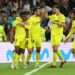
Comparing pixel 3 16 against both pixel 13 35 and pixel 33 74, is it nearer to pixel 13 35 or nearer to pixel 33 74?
pixel 13 35

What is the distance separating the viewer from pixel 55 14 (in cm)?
1552

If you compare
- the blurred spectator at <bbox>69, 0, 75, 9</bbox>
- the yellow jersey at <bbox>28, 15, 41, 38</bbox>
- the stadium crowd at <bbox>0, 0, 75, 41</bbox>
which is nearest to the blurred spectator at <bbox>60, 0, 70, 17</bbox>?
the stadium crowd at <bbox>0, 0, 75, 41</bbox>

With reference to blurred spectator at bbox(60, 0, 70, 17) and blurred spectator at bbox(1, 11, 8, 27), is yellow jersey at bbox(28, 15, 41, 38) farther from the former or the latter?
blurred spectator at bbox(60, 0, 70, 17)

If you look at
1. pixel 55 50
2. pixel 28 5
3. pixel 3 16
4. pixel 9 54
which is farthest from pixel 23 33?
pixel 28 5

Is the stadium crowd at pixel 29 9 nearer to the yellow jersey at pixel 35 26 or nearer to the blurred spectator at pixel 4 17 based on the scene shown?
the blurred spectator at pixel 4 17

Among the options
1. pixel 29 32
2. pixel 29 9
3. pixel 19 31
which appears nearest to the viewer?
pixel 19 31

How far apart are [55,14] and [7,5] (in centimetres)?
822

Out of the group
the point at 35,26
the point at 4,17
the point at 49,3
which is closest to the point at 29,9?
the point at 49,3

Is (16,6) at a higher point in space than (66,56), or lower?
higher

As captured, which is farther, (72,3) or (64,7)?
(72,3)

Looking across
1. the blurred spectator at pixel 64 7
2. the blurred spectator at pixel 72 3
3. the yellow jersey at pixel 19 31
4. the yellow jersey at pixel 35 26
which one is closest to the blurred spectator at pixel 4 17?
the blurred spectator at pixel 64 7

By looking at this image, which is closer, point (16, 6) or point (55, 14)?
point (55, 14)

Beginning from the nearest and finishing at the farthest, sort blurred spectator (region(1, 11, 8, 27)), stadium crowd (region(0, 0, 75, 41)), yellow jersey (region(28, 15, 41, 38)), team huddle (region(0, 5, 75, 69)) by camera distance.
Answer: team huddle (region(0, 5, 75, 69))
yellow jersey (region(28, 15, 41, 38))
stadium crowd (region(0, 0, 75, 41))
blurred spectator (region(1, 11, 8, 27))

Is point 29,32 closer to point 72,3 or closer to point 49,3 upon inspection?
point 72,3
